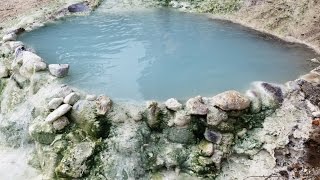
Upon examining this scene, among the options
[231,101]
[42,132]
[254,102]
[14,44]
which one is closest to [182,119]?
[231,101]

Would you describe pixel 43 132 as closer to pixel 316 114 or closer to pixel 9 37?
pixel 9 37

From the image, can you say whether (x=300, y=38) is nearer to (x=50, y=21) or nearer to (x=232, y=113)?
(x=232, y=113)

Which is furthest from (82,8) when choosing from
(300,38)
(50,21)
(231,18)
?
(300,38)

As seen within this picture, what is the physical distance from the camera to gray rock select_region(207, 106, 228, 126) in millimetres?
5102

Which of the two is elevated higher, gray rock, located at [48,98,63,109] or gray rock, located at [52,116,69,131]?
gray rock, located at [48,98,63,109]

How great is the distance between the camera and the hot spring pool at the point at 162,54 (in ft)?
19.5

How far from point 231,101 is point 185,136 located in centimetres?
70

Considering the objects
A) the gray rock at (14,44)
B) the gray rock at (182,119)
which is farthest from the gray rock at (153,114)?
the gray rock at (14,44)

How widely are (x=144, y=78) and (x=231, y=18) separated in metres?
3.17

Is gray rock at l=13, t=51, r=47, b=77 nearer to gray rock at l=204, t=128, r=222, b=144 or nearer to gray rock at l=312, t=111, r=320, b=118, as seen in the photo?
gray rock at l=204, t=128, r=222, b=144

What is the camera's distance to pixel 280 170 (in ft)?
16.0

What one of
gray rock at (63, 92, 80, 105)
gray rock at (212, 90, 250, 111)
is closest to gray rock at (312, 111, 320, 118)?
gray rock at (212, 90, 250, 111)

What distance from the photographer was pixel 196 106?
5.18 metres

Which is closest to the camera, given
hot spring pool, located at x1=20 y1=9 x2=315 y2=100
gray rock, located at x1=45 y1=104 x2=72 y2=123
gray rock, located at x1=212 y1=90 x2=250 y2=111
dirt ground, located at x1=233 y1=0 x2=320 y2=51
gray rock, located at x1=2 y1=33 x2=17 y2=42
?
gray rock, located at x1=212 y1=90 x2=250 y2=111
